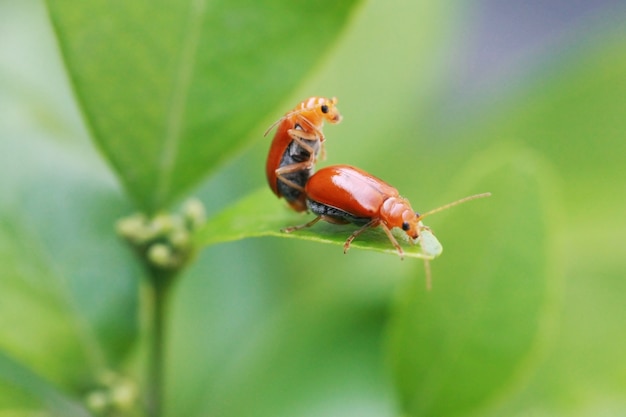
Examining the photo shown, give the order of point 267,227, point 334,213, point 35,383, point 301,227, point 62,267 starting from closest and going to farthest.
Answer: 1. point 267,227
2. point 301,227
3. point 334,213
4. point 62,267
5. point 35,383

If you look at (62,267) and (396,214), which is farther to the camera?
(62,267)

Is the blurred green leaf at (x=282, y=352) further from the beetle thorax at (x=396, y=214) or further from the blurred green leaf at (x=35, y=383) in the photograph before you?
the beetle thorax at (x=396, y=214)

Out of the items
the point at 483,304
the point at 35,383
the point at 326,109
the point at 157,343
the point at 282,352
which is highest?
the point at 326,109

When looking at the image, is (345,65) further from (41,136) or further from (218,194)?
(41,136)

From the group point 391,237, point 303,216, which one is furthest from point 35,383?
point 391,237

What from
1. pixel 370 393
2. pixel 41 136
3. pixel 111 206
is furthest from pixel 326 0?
pixel 370 393

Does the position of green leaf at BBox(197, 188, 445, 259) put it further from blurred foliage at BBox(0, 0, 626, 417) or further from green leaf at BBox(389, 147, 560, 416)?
green leaf at BBox(389, 147, 560, 416)

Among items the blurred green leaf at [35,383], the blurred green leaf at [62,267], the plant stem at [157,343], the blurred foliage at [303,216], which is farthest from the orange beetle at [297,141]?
the blurred green leaf at [35,383]

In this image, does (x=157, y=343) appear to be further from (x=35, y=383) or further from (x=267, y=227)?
(x=35, y=383)
